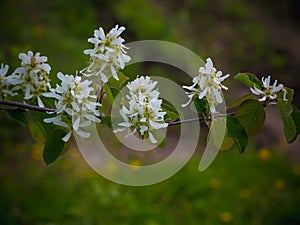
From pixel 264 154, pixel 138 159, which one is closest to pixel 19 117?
pixel 138 159

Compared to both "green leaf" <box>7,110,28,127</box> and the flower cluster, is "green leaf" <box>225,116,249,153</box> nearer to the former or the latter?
the flower cluster

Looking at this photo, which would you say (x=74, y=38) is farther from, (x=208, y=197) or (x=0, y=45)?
(x=208, y=197)

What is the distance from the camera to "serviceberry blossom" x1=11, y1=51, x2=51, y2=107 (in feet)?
3.22

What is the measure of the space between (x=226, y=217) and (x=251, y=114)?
154cm

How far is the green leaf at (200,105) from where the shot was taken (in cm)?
94

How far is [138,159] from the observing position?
291 cm

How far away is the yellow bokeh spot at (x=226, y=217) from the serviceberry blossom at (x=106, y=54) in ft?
5.31

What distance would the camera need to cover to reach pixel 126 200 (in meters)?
2.38

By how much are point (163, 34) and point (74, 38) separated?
0.65m

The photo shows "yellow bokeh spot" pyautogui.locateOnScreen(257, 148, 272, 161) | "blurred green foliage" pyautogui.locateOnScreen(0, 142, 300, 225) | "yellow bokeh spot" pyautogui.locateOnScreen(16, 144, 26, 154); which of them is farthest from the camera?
"yellow bokeh spot" pyautogui.locateOnScreen(257, 148, 272, 161)

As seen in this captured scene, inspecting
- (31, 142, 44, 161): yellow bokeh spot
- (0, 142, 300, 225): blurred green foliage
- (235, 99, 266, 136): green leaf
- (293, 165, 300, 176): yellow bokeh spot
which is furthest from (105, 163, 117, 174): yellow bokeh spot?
(235, 99, 266, 136): green leaf

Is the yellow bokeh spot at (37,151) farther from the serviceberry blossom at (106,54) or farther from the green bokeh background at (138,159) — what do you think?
the serviceberry blossom at (106,54)

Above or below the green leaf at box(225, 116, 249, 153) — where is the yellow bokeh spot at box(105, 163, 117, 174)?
above

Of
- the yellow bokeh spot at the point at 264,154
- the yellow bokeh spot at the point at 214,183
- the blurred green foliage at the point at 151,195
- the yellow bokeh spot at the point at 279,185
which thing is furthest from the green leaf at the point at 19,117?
the yellow bokeh spot at the point at 264,154
